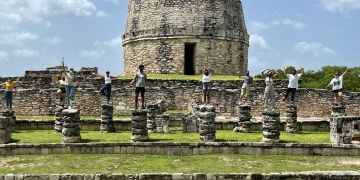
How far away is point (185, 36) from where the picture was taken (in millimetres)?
27422

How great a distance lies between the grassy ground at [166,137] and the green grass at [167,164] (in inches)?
47.4

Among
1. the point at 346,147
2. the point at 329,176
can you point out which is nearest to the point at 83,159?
the point at 329,176

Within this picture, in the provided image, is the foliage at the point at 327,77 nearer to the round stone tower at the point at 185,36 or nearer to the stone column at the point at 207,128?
the round stone tower at the point at 185,36

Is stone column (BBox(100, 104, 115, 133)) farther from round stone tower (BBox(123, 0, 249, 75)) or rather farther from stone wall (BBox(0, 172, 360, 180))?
round stone tower (BBox(123, 0, 249, 75))

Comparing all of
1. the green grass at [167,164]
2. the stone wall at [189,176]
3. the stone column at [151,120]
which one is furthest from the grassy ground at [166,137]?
the stone wall at [189,176]

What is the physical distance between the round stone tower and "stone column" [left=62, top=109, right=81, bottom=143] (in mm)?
14870

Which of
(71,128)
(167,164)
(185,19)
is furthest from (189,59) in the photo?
(167,164)

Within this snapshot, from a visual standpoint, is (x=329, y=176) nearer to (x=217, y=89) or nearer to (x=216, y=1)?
(x=217, y=89)

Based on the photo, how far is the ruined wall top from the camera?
27500 millimetres

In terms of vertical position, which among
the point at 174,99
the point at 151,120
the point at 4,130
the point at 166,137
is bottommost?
the point at 166,137

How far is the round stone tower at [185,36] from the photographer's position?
27531 mm

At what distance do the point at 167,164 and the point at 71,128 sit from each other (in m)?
2.81

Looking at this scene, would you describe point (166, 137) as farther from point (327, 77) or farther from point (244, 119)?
point (327, 77)

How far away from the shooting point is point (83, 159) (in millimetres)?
11695
